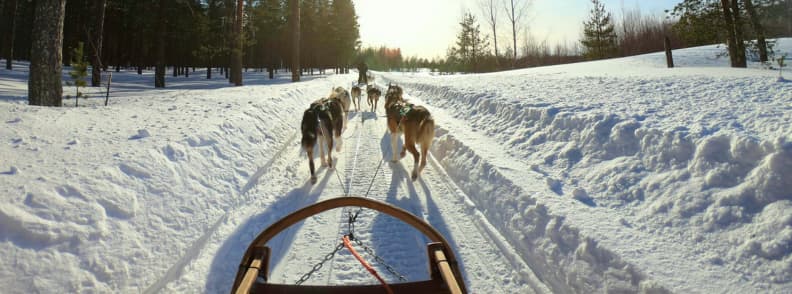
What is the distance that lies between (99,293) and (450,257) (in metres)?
2.43

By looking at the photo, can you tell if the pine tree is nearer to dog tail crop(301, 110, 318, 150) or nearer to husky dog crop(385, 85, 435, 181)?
dog tail crop(301, 110, 318, 150)

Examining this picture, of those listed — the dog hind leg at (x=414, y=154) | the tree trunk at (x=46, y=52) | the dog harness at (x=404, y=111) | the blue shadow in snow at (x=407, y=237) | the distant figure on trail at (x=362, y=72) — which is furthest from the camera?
the distant figure on trail at (x=362, y=72)

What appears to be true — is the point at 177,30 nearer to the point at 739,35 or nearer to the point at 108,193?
the point at 108,193

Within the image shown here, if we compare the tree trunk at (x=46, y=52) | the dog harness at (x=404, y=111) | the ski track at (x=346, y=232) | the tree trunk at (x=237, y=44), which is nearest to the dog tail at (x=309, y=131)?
the ski track at (x=346, y=232)

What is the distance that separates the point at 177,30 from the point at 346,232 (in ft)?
74.4

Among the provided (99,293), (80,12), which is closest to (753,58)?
(99,293)

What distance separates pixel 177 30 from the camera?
2059 cm

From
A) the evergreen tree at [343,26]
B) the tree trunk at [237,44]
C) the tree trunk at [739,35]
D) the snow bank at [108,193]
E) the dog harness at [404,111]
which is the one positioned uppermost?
the evergreen tree at [343,26]

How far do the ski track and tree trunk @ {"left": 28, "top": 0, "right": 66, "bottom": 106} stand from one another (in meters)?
4.97

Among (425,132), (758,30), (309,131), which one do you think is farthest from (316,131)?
(758,30)

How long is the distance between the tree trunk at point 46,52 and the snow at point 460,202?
1.27 metres

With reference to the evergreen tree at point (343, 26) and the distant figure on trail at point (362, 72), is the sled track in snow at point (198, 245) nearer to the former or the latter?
the distant figure on trail at point (362, 72)

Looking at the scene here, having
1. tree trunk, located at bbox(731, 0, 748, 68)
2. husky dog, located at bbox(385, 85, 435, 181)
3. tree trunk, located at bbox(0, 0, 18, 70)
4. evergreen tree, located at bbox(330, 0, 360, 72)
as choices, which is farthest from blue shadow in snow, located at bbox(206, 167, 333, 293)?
evergreen tree, located at bbox(330, 0, 360, 72)

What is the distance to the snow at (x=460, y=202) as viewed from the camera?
2506 millimetres
